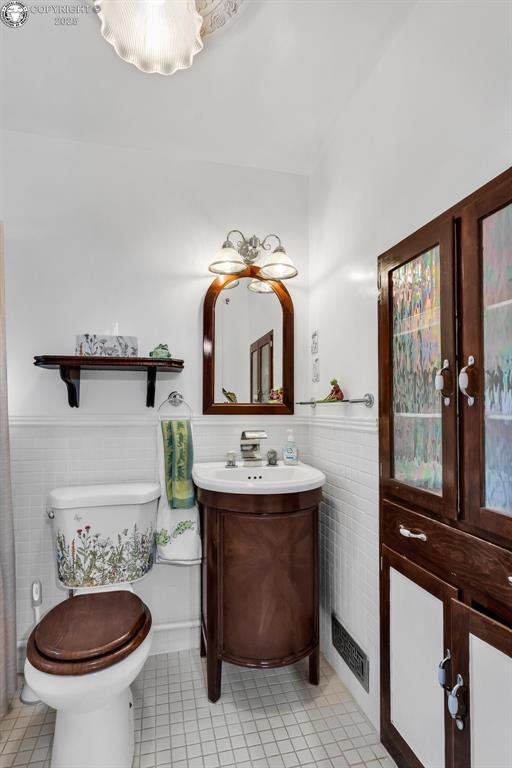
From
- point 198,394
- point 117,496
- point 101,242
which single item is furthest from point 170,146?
point 117,496

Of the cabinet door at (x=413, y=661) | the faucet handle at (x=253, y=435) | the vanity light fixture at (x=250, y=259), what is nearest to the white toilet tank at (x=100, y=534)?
the faucet handle at (x=253, y=435)

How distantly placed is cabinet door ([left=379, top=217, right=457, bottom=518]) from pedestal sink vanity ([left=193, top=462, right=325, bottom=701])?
0.44 m

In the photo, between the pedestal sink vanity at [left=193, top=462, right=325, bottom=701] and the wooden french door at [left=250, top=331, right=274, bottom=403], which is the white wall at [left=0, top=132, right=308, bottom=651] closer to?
the wooden french door at [left=250, top=331, right=274, bottom=403]

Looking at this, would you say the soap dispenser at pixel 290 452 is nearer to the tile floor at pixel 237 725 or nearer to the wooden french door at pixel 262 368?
the wooden french door at pixel 262 368

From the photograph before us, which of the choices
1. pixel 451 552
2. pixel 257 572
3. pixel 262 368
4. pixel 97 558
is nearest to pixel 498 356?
pixel 451 552

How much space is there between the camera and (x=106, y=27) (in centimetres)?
128

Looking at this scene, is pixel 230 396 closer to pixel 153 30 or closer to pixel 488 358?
pixel 488 358

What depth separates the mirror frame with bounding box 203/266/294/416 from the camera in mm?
2148

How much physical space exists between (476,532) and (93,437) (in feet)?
5.47

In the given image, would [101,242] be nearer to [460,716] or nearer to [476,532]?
[476,532]

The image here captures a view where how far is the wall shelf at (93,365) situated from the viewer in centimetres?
181

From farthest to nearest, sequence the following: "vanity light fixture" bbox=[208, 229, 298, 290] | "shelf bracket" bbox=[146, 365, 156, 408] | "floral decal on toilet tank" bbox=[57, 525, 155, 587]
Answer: "vanity light fixture" bbox=[208, 229, 298, 290]
"shelf bracket" bbox=[146, 365, 156, 408]
"floral decal on toilet tank" bbox=[57, 525, 155, 587]

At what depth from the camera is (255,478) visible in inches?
78.4

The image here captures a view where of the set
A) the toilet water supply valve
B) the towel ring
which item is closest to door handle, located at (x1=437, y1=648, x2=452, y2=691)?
the toilet water supply valve
